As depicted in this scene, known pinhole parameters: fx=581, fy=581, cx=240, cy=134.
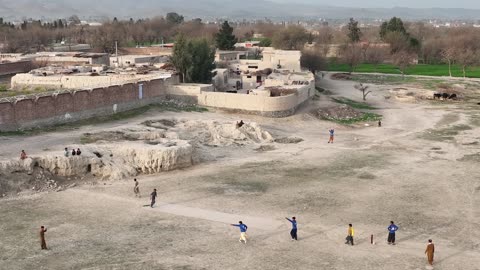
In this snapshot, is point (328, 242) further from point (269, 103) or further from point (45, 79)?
point (45, 79)

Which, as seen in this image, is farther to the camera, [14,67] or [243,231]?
[14,67]

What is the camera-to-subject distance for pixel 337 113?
152ft

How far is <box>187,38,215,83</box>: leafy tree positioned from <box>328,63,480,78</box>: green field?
39092 mm

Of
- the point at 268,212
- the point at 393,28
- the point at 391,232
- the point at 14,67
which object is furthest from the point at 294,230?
the point at 393,28

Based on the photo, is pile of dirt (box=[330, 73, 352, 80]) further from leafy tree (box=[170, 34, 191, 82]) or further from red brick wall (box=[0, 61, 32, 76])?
red brick wall (box=[0, 61, 32, 76])

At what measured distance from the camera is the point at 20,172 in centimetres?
2655

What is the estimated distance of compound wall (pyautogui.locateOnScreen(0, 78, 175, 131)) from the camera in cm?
3338

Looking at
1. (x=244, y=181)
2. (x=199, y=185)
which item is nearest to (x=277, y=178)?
(x=244, y=181)

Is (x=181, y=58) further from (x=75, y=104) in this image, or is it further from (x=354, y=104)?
(x=354, y=104)

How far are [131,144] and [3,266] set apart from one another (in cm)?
1343

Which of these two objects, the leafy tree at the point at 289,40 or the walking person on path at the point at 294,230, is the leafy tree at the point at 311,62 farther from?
the walking person on path at the point at 294,230

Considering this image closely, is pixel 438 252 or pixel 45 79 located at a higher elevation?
pixel 45 79

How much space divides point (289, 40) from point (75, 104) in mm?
64940

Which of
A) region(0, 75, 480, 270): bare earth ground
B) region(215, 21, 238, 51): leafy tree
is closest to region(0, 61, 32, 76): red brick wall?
region(0, 75, 480, 270): bare earth ground
